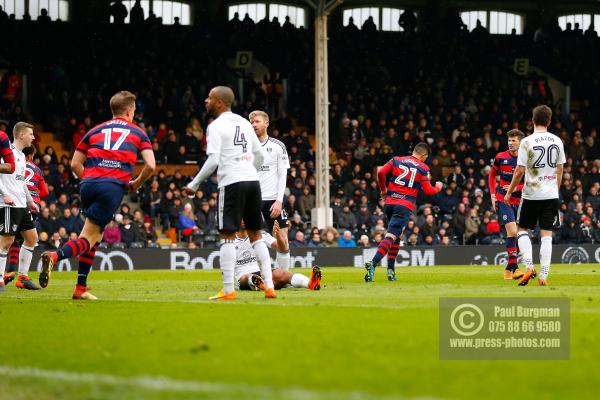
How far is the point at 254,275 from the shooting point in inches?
519

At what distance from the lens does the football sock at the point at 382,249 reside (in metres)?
17.1

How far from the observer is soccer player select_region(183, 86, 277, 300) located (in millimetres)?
11039

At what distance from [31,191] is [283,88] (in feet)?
75.2

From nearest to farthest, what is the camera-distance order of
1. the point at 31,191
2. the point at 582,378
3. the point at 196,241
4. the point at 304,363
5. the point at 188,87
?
the point at 582,378, the point at 304,363, the point at 31,191, the point at 196,241, the point at 188,87

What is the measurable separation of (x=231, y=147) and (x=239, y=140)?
4.7 inches

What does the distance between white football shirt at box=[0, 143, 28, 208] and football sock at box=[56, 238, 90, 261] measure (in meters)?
3.68

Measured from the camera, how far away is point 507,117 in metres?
39.2

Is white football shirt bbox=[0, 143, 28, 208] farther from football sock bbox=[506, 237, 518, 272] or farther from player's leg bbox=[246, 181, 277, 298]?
football sock bbox=[506, 237, 518, 272]

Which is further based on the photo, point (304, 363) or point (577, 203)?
point (577, 203)

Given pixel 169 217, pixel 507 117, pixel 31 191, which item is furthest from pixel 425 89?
pixel 31 191

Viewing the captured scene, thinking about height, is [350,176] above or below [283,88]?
below

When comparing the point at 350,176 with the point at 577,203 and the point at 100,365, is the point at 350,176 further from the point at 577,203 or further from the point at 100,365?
the point at 100,365

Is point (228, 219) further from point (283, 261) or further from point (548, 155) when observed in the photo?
point (548, 155)

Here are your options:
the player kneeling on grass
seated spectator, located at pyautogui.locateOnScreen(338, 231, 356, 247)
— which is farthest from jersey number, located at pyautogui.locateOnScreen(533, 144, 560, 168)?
seated spectator, located at pyautogui.locateOnScreen(338, 231, 356, 247)
